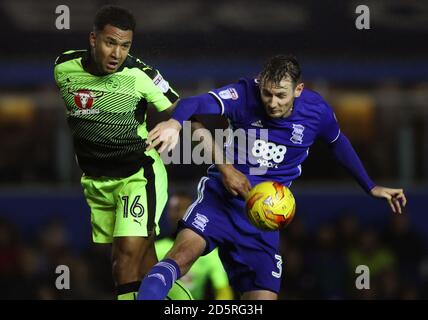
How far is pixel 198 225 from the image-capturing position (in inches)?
324

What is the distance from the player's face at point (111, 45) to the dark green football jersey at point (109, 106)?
15 cm

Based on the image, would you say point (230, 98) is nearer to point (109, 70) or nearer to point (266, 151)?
point (266, 151)

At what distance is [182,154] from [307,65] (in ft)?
16.0

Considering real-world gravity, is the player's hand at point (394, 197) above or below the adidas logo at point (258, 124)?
below

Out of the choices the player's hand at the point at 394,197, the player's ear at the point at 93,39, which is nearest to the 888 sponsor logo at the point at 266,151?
the player's hand at the point at 394,197

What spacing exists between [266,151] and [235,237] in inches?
25.2

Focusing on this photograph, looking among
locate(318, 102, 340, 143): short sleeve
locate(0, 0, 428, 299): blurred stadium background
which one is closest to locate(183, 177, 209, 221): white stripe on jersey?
locate(318, 102, 340, 143): short sleeve

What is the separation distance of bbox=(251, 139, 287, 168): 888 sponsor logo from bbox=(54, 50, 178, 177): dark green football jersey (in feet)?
2.24

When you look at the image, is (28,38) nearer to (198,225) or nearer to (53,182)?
(53,182)

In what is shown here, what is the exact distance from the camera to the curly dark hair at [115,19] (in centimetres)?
820

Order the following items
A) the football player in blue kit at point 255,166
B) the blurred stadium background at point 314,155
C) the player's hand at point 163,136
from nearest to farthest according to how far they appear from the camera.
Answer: the player's hand at point 163,136
the football player in blue kit at point 255,166
the blurred stadium background at point 314,155

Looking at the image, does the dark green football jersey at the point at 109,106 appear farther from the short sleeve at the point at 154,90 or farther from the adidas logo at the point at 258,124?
the adidas logo at the point at 258,124

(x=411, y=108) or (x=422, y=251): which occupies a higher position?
(x=411, y=108)
